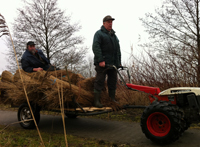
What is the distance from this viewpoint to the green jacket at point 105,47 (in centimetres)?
482

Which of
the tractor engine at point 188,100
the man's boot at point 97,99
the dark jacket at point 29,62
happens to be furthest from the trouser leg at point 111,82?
the dark jacket at point 29,62

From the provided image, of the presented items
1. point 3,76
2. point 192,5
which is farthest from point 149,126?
point 192,5

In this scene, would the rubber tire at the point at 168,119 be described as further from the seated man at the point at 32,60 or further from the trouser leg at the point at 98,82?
the seated man at the point at 32,60

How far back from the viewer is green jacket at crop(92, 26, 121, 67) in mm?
4824

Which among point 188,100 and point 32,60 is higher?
point 32,60

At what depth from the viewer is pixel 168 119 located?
343 cm

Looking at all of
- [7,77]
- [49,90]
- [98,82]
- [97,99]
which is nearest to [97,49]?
[98,82]

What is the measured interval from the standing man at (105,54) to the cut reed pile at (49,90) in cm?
21

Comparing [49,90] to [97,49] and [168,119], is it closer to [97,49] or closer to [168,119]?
[97,49]

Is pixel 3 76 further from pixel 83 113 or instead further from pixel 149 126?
pixel 149 126

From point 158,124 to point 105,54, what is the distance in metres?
2.09

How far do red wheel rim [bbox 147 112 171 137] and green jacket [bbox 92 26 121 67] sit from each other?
1.76m

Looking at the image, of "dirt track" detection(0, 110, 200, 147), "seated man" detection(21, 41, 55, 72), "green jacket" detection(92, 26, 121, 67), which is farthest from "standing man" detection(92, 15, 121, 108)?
"seated man" detection(21, 41, 55, 72)

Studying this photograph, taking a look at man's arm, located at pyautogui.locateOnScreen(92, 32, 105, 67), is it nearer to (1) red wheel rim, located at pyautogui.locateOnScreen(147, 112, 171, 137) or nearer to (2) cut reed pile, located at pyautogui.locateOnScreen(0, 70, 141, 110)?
(2) cut reed pile, located at pyautogui.locateOnScreen(0, 70, 141, 110)
